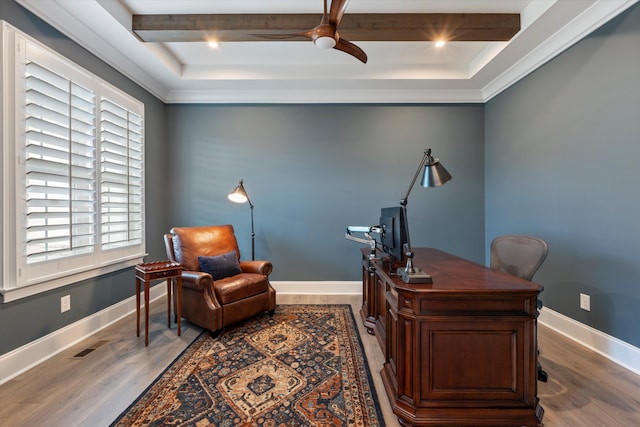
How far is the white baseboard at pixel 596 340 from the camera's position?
6.35ft

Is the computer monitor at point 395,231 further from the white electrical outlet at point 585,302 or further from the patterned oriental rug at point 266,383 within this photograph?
the white electrical outlet at point 585,302

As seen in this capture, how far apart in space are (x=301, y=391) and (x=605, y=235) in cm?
265

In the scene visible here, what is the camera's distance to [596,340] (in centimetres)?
216

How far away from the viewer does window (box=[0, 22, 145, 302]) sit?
1.85 m

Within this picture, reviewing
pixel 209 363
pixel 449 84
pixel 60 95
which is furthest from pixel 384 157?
pixel 60 95

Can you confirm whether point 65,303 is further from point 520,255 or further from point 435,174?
point 520,255

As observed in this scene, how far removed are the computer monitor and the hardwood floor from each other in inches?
35.3

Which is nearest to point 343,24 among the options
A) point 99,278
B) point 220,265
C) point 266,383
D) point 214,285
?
point 220,265

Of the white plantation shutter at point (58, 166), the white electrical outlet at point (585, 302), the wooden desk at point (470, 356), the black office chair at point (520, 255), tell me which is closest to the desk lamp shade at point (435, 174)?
the wooden desk at point (470, 356)

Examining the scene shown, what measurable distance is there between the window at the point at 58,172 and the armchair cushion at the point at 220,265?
94 centimetres

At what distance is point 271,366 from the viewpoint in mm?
1998

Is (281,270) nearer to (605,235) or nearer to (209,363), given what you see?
(209,363)

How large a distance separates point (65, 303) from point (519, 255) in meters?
3.76

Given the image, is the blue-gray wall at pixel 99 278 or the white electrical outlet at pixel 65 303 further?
the white electrical outlet at pixel 65 303
